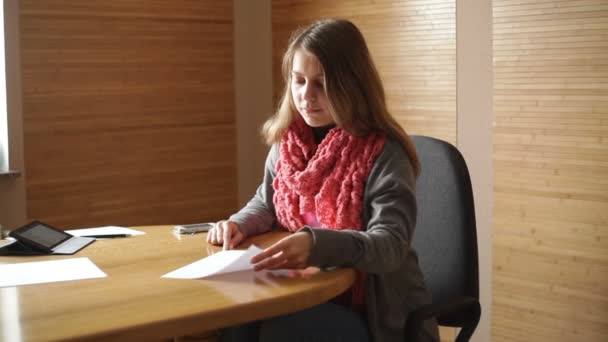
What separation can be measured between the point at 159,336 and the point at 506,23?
76.2 inches

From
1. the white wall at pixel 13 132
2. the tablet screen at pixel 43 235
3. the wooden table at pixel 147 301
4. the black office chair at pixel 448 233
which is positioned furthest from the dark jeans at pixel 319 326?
the white wall at pixel 13 132

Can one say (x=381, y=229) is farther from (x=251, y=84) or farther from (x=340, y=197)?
(x=251, y=84)

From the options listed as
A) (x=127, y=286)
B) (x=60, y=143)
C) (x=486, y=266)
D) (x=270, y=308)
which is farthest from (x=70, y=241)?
(x=486, y=266)

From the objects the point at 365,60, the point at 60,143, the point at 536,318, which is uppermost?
the point at 365,60

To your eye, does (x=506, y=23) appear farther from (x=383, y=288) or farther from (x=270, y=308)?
(x=270, y=308)

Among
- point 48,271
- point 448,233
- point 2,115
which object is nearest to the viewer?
point 48,271

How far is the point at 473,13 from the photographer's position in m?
3.22

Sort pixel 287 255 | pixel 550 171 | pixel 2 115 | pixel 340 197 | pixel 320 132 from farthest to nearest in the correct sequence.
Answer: pixel 2 115
pixel 550 171
pixel 320 132
pixel 340 197
pixel 287 255

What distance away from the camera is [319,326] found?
2.00m

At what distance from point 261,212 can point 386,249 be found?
0.52m

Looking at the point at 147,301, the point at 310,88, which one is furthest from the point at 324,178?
the point at 147,301

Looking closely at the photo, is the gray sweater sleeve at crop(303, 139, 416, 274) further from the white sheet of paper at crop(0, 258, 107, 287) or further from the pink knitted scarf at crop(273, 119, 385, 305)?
the white sheet of paper at crop(0, 258, 107, 287)

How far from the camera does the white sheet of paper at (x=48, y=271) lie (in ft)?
6.26

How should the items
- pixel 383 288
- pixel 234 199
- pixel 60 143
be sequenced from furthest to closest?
1. pixel 234 199
2. pixel 60 143
3. pixel 383 288
